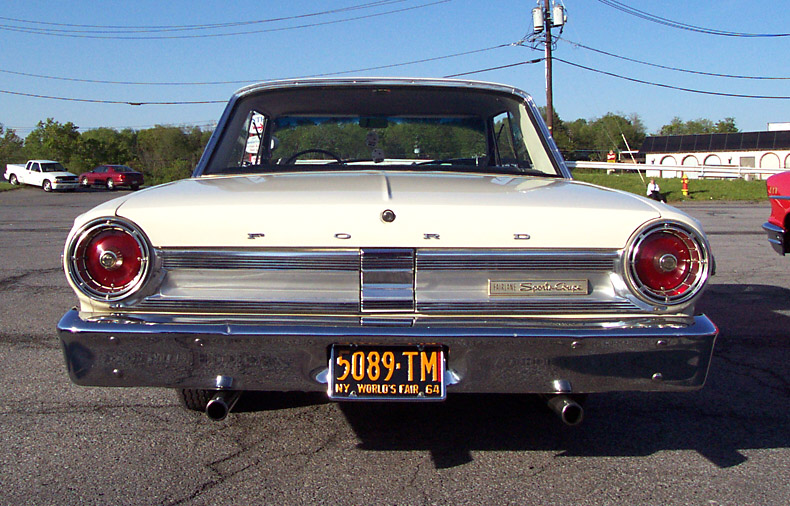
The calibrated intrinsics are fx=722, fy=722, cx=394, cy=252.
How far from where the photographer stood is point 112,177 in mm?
37469

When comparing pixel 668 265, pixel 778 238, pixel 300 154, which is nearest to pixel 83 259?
pixel 300 154

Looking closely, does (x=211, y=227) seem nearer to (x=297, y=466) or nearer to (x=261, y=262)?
(x=261, y=262)

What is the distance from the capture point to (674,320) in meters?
2.59

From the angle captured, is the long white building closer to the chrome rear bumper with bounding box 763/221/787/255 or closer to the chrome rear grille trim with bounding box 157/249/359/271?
the chrome rear bumper with bounding box 763/221/787/255

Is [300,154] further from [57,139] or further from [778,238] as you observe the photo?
[57,139]

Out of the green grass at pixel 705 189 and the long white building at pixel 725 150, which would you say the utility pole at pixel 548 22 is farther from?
the long white building at pixel 725 150

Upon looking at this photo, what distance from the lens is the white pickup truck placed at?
36.1m

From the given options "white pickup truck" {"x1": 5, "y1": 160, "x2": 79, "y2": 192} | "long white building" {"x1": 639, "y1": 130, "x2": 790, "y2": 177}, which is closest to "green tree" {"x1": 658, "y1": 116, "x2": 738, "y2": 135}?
"long white building" {"x1": 639, "y1": 130, "x2": 790, "y2": 177}

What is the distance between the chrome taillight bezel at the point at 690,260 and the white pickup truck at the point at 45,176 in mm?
37901

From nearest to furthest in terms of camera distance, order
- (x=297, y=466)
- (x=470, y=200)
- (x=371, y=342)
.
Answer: (x=371, y=342)
(x=470, y=200)
(x=297, y=466)

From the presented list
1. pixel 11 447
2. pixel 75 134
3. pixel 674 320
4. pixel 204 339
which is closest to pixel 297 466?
pixel 204 339

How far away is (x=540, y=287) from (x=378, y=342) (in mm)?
613

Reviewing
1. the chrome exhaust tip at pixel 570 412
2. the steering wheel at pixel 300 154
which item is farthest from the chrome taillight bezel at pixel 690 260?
the steering wheel at pixel 300 154

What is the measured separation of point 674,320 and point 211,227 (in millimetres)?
1678
